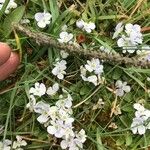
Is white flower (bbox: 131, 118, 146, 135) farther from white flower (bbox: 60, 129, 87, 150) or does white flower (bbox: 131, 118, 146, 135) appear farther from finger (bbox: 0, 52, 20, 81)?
finger (bbox: 0, 52, 20, 81)

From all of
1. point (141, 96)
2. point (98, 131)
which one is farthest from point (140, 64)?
point (98, 131)

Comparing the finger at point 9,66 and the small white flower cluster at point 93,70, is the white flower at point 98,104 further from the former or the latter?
the finger at point 9,66

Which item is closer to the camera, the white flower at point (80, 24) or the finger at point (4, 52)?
the finger at point (4, 52)

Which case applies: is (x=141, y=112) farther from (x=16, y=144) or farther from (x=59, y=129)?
(x=16, y=144)

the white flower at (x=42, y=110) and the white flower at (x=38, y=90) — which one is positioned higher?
the white flower at (x=38, y=90)

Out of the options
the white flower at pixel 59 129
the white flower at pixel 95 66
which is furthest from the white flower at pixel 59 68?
the white flower at pixel 59 129

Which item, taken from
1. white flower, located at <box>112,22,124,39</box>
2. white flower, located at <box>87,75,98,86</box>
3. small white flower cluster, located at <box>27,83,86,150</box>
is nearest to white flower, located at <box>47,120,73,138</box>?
small white flower cluster, located at <box>27,83,86,150</box>
